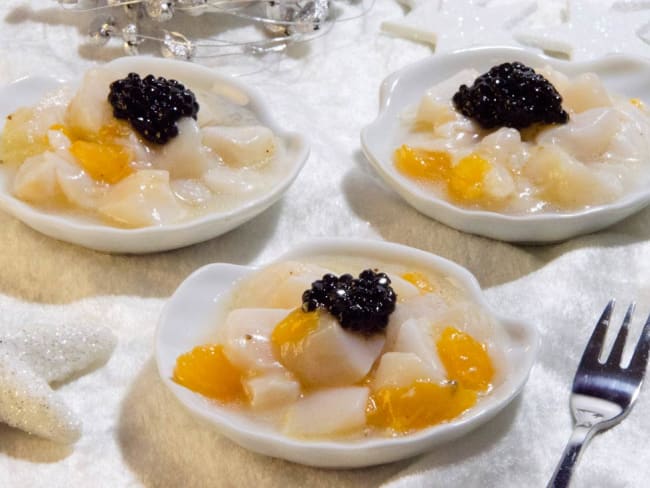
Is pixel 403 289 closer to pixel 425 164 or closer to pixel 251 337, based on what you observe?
pixel 251 337

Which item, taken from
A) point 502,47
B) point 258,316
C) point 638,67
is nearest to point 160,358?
point 258,316

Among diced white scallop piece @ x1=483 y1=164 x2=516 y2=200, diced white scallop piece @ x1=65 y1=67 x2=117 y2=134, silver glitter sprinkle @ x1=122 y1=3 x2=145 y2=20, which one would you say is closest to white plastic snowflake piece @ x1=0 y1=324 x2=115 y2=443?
diced white scallop piece @ x1=65 y1=67 x2=117 y2=134

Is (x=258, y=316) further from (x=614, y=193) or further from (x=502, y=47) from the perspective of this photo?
(x=502, y=47)

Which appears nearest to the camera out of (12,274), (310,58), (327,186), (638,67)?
(12,274)

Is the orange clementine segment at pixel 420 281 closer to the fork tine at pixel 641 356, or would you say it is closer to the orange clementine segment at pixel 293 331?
the orange clementine segment at pixel 293 331

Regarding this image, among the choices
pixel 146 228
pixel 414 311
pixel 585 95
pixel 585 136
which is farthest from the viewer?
pixel 585 95

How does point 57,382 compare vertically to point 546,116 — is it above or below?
below

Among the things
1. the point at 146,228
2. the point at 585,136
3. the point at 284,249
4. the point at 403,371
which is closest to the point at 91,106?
the point at 146,228

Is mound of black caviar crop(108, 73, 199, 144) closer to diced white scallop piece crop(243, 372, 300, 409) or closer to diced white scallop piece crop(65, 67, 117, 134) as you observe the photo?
diced white scallop piece crop(65, 67, 117, 134)
